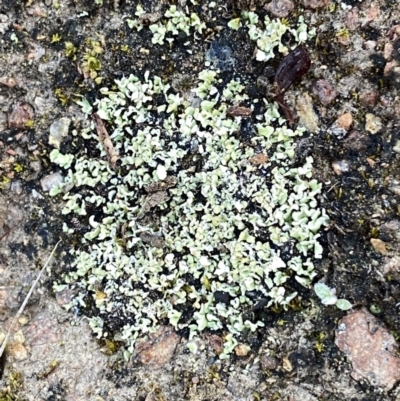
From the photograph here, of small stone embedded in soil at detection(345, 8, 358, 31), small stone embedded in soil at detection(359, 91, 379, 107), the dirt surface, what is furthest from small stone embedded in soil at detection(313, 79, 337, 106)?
small stone embedded in soil at detection(345, 8, 358, 31)

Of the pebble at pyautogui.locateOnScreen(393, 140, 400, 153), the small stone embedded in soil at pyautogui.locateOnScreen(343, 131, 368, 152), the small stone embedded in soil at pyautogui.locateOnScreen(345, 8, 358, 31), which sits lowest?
the small stone embedded in soil at pyautogui.locateOnScreen(343, 131, 368, 152)

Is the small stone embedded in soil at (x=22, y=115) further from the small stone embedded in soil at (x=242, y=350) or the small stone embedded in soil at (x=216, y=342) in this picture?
the small stone embedded in soil at (x=242, y=350)

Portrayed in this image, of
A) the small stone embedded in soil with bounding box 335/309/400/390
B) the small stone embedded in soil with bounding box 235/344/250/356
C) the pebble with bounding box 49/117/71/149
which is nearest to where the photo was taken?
the small stone embedded in soil with bounding box 335/309/400/390

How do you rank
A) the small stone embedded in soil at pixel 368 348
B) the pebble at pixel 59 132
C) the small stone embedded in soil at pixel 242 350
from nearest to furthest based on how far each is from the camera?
the small stone embedded in soil at pixel 368 348
the small stone embedded in soil at pixel 242 350
the pebble at pixel 59 132

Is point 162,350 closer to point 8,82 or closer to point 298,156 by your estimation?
point 298,156

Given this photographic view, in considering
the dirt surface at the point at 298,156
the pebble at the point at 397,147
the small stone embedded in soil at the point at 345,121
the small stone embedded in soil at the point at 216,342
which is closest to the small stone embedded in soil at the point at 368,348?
the dirt surface at the point at 298,156

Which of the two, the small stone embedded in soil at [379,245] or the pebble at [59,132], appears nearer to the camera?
the small stone embedded in soil at [379,245]

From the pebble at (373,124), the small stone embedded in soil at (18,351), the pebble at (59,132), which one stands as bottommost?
the small stone embedded in soil at (18,351)

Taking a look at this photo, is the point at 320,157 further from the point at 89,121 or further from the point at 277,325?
the point at 89,121

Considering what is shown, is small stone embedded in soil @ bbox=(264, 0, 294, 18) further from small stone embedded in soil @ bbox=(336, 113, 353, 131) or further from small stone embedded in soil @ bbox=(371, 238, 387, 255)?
small stone embedded in soil @ bbox=(371, 238, 387, 255)
